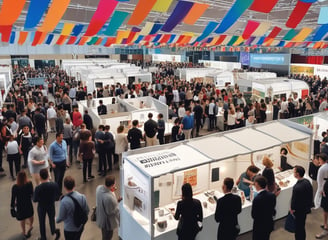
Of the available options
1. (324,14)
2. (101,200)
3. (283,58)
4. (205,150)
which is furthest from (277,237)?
(283,58)

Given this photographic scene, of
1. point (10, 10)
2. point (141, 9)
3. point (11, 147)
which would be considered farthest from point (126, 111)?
point (10, 10)

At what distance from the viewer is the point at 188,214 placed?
10.6 feet

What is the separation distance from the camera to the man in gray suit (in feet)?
11.1

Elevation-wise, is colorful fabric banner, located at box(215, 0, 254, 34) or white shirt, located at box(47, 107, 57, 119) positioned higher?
colorful fabric banner, located at box(215, 0, 254, 34)

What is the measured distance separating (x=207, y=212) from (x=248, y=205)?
72 centimetres

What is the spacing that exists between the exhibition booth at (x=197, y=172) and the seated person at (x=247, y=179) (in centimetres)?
9

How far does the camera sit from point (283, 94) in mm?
11523

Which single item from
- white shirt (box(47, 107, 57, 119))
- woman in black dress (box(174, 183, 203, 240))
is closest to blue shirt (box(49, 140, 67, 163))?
woman in black dress (box(174, 183, 203, 240))

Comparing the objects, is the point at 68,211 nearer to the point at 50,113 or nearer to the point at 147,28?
the point at 50,113

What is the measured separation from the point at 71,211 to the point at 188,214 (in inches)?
50.6

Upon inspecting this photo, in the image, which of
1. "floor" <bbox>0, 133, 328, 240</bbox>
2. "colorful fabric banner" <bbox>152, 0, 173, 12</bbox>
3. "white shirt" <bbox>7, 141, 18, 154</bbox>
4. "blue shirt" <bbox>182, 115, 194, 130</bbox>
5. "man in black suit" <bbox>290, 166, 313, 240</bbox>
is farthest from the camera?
"blue shirt" <bbox>182, 115, 194, 130</bbox>

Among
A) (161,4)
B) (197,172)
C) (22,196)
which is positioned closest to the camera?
(22,196)

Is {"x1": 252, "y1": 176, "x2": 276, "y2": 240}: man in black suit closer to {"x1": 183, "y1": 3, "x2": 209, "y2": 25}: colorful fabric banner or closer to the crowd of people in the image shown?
the crowd of people

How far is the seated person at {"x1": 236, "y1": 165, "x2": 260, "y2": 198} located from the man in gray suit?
192 centimetres
